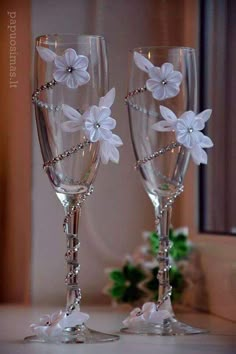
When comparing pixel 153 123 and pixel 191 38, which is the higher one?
pixel 191 38

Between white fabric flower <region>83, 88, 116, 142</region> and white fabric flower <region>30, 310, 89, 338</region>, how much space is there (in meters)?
0.18

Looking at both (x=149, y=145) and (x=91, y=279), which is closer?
(x=149, y=145)

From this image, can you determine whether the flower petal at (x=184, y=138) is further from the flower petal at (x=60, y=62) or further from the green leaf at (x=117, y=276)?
the green leaf at (x=117, y=276)

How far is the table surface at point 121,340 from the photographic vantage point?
818 millimetres

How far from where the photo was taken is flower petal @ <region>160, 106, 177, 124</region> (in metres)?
0.93

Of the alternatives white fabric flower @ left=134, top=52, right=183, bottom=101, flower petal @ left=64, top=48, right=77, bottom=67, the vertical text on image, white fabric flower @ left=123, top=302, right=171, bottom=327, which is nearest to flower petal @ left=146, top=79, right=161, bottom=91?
white fabric flower @ left=134, top=52, right=183, bottom=101

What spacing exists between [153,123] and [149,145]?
0.02 metres

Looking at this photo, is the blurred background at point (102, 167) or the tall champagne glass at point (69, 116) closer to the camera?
the tall champagne glass at point (69, 116)

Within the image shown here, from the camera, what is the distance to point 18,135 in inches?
48.5

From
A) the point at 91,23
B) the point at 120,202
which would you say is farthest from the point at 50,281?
the point at 91,23

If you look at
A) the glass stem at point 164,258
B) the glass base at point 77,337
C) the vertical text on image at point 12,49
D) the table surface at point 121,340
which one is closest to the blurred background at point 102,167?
the vertical text on image at point 12,49

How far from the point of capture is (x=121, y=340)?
0.90 meters

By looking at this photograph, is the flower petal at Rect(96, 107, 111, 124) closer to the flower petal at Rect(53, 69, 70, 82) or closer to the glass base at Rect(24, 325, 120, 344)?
the flower petal at Rect(53, 69, 70, 82)

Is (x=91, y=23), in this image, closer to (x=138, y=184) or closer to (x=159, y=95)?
(x=138, y=184)
